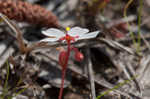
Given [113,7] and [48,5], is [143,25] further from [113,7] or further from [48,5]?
[48,5]

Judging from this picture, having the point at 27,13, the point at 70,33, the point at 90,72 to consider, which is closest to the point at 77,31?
the point at 70,33

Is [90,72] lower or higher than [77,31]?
lower

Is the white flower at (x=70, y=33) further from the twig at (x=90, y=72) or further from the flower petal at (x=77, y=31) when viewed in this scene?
the twig at (x=90, y=72)

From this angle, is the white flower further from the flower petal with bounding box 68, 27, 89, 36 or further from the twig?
the twig

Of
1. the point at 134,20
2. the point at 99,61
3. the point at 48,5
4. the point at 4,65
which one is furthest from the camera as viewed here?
the point at 134,20

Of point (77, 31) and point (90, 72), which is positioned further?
point (90, 72)

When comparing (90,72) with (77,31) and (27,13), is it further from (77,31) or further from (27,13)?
(27,13)

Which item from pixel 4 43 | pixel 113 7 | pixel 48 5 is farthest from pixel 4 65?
pixel 113 7

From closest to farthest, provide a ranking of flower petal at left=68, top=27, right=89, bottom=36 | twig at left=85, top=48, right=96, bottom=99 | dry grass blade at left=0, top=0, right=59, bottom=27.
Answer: flower petal at left=68, top=27, right=89, bottom=36, twig at left=85, top=48, right=96, bottom=99, dry grass blade at left=0, top=0, right=59, bottom=27

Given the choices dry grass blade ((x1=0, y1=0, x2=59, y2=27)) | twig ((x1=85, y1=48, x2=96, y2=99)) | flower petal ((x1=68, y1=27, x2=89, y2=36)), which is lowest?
twig ((x1=85, y1=48, x2=96, y2=99))

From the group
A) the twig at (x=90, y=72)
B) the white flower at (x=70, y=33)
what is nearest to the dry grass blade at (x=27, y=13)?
the twig at (x=90, y=72)

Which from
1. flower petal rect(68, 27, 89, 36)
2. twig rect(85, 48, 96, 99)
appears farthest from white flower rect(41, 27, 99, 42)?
twig rect(85, 48, 96, 99)
